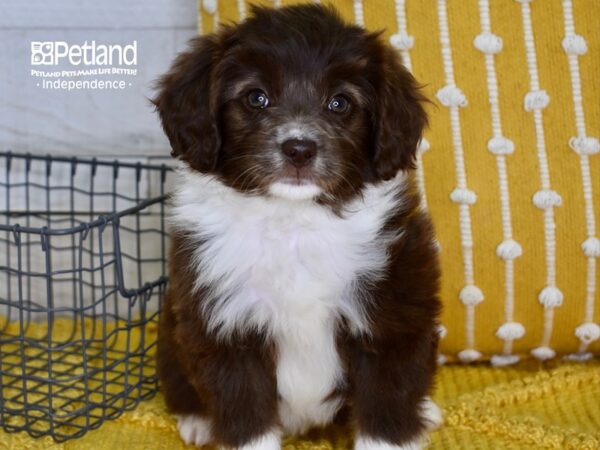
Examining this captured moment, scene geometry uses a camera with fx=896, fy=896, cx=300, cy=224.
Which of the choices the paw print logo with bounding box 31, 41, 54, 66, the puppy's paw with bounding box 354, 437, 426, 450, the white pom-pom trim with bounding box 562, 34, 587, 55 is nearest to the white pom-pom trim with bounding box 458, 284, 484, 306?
the puppy's paw with bounding box 354, 437, 426, 450

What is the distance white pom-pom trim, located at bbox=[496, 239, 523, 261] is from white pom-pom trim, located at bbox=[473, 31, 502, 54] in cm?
56

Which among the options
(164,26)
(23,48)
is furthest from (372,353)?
(23,48)

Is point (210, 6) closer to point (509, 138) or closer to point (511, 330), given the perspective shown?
point (509, 138)

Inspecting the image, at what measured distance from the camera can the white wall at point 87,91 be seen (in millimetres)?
3154

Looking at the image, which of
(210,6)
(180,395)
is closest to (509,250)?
(180,395)

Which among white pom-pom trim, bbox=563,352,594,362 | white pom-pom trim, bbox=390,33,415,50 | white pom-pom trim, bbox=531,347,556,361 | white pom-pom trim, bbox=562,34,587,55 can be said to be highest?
white pom-pom trim, bbox=390,33,415,50

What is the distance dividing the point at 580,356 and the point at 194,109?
5.05 feet

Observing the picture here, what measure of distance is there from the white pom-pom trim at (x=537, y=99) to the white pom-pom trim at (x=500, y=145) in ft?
0.39

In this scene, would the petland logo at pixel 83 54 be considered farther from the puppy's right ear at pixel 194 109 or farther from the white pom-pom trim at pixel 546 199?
the white pom-pom trim at pixel 546 199

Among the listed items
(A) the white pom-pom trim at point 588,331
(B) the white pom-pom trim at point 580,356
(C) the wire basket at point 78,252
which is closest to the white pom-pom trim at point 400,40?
(C) the wire basket at point 78,252

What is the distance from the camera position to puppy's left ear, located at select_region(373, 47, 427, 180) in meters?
2.06

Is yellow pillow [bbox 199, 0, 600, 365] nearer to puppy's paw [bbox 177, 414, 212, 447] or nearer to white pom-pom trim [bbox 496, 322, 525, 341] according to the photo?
white pom-pom trim [bbox 496, 322, 525, 341]

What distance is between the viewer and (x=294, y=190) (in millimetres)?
1956

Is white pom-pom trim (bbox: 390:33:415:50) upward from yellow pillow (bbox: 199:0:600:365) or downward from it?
upward
